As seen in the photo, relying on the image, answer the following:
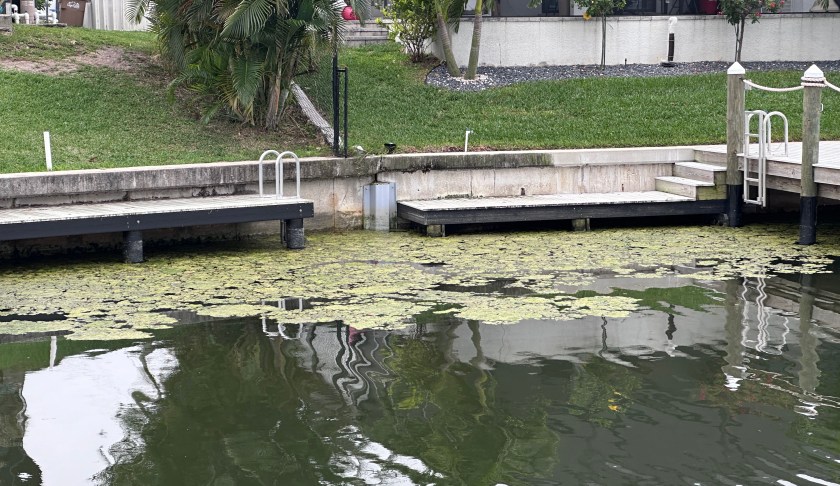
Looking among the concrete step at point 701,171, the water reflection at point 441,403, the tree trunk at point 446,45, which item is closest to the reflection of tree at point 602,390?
the water reflection at point 441,403

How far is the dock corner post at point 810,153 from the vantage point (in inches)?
524

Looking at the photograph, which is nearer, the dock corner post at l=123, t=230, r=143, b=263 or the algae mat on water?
the algae mat on water

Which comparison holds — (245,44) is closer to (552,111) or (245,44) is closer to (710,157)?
A: (552,111)

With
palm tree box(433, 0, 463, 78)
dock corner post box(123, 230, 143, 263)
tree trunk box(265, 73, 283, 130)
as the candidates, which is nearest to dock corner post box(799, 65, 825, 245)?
tree trunk box(265, 73, 283, 130)

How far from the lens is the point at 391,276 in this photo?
11.8 metres

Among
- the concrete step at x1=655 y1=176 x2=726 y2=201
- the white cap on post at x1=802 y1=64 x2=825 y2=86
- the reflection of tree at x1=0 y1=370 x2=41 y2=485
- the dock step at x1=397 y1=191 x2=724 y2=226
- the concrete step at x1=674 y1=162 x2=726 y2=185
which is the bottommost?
the reflection of tree at x1=0 y1=370 x2=41 y2=485

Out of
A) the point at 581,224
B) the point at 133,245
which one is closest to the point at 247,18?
the point at 133,245

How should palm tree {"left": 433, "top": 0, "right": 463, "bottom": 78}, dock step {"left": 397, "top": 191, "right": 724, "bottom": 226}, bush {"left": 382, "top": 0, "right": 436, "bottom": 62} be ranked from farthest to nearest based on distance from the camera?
bush {"left": 382, "top": 0, "right": 436, "bottom": 62} → palm tree {"left": 433, "top": 0, "right": 463, "bottom": 78} → dock step {"left": 397, "top": 191, "right": 724, "bottom": 226}

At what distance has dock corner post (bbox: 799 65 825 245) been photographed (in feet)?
43.7

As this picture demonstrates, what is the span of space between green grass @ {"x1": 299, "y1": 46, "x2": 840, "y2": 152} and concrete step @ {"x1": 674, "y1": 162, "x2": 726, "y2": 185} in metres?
1.03

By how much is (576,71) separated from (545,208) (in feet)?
23.3

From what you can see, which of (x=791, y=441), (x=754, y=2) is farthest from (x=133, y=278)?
(x=754, y=2)

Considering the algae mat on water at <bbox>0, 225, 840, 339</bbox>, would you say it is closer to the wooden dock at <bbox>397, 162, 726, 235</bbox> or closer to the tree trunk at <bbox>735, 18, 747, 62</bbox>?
the wooden dock at <bbox>397, 162, 726, 235</bbox>

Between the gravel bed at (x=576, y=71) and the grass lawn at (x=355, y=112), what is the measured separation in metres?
0.47
